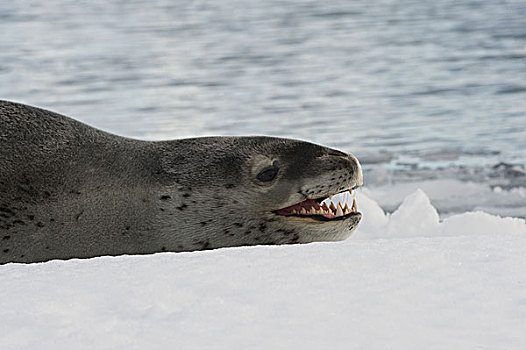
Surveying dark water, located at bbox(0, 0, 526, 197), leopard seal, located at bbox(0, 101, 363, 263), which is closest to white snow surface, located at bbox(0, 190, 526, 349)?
leopard seal, located at bbox(0, 101, 363, 263)

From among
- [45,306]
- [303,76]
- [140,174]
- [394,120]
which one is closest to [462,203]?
[394,120]

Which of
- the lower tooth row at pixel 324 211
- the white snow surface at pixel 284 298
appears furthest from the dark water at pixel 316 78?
the white snow surface at pixel 284 298

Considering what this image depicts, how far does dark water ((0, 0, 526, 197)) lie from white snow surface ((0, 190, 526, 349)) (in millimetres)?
4418

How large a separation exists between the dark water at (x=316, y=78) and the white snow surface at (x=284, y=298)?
4.42 metres

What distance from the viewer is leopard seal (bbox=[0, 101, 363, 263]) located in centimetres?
383

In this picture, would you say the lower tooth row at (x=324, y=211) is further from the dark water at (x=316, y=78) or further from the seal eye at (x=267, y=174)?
the dark water at (x=316, y=78)

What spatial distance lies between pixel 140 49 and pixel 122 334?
13624 mm

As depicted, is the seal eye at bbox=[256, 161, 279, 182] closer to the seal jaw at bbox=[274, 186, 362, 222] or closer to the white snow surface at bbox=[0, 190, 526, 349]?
the seal jaw at bbox=[274, 186, 362, 222]

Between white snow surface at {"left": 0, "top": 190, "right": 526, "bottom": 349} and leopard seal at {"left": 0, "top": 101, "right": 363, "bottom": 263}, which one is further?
leopard seal at {"left": 0, "top": 101, "right": 363, "bottom": 263}

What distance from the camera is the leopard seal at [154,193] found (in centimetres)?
383

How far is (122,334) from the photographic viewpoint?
2102mm

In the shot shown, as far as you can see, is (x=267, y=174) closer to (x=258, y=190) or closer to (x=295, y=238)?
(x=258, y=190)

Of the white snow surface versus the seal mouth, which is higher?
the white snow surface

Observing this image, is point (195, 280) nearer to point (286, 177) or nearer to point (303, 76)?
point (286, 177)
